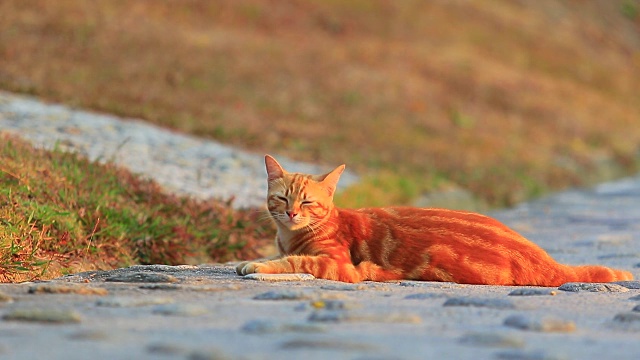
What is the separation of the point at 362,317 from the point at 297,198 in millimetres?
2377

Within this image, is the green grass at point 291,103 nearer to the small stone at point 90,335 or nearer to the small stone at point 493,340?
the small stone at point 90,335

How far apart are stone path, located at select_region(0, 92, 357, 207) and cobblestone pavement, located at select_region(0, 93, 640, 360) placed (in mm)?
3976

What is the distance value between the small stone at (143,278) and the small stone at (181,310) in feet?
4.04

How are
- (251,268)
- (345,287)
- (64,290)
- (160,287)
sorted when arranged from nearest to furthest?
(64,290) → (160,287) → (345,287) → (251,268)

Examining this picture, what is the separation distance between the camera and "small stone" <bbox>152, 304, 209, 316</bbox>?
4922mm

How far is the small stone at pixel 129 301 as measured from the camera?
16.9 feet

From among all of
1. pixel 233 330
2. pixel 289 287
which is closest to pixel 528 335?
pixel 233 330

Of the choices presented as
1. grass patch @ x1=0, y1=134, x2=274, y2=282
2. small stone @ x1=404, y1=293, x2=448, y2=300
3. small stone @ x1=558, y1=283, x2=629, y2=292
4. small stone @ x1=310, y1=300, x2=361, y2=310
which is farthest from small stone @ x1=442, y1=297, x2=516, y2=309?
grass patch @ x1=0, y1=134, x2=274, y2=282

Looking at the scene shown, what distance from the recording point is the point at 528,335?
4578mm

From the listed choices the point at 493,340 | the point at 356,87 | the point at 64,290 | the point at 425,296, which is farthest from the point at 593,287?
the point at 356,87

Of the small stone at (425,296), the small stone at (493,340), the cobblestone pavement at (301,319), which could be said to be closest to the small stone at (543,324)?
the cobblestone pavement at (301,319)

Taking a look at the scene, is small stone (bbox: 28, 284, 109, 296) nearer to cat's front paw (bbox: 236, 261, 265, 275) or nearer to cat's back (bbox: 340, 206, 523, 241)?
cat's front paw (bbox: 236, 261, 265, 275)

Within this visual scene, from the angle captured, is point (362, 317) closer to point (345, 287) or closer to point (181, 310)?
point (181, 310)

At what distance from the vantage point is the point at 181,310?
496 cm
